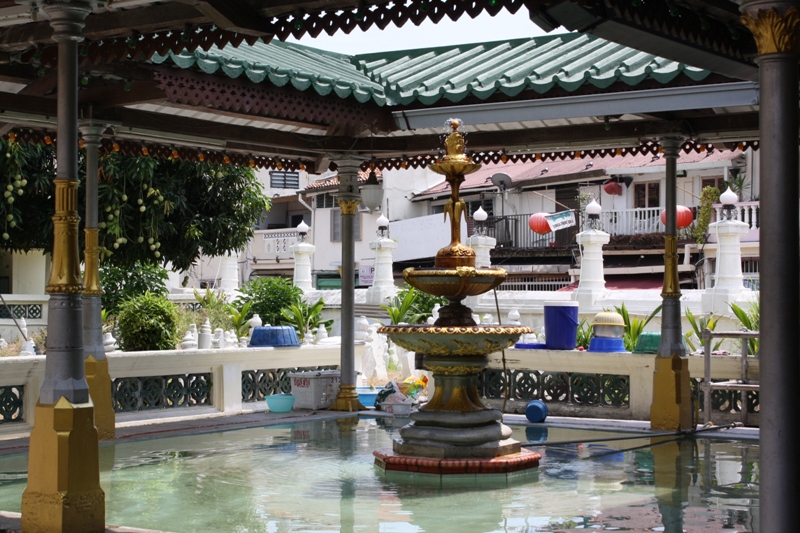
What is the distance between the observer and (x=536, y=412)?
504 inches

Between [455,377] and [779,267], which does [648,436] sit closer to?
[455,377]

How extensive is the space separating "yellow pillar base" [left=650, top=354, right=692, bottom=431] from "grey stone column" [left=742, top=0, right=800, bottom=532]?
7.31m

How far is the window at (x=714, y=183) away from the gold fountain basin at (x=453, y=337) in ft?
82.4

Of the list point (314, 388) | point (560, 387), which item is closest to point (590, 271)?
point (560, 387)

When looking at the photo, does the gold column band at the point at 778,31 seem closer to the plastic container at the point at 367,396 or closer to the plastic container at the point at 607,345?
the plastic container at the point at 607,345

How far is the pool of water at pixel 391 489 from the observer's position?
699 cm

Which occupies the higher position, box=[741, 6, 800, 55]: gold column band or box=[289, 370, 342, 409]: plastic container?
box=[741, 6, 800, 55]: gold column band

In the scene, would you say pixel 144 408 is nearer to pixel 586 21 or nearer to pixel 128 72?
pixel 128 72

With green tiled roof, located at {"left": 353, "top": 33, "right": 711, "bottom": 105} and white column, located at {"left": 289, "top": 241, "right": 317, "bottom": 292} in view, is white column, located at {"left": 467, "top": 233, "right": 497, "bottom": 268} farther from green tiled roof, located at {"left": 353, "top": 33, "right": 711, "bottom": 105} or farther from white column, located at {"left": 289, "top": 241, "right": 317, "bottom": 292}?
green tiled roof, located at {"left": 353, "top": 33, "right": 711, "bottom": 105}

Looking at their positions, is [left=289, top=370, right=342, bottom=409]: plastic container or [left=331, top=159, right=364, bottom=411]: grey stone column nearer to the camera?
[left=331, top=159, right=364, bottom=411]: grey stone column

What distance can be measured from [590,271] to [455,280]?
13.2 meters

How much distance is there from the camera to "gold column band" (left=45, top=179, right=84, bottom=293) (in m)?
6.54

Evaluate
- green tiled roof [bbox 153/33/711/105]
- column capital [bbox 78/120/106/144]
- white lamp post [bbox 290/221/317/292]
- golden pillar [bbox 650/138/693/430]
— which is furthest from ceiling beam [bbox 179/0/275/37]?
white lamp post [bbox 290/221/317/292]

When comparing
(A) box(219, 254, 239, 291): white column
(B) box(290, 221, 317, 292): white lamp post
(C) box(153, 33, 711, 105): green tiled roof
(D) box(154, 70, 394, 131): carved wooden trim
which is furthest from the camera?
(A) box(219, 254, 239, 291): white column
